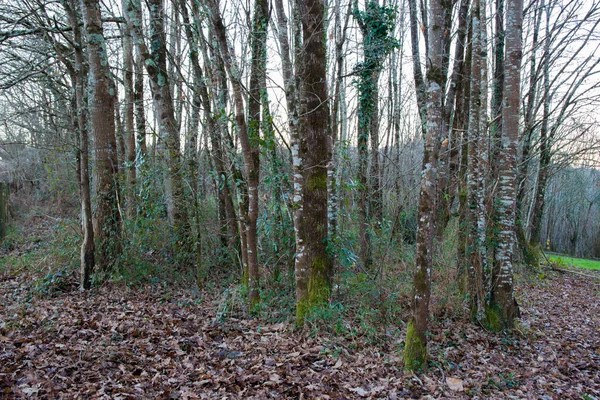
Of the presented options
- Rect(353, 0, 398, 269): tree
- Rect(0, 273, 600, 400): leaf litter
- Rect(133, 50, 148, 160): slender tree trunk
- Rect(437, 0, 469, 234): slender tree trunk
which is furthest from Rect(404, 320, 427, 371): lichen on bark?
Rect(133, 50, 148, 160): slender tree trunk

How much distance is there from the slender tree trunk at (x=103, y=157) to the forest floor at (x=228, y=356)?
856 mm

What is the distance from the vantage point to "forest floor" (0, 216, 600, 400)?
156 inches

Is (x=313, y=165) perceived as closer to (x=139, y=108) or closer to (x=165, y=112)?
(x=165, y=112)

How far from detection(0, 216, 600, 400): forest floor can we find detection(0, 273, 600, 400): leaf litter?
2cm

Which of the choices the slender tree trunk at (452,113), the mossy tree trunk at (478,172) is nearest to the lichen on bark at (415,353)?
the mossy tree trunk at (478,172)

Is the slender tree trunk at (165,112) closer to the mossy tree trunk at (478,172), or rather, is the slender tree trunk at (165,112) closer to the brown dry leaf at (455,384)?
the brown dry leaf at (455,384)

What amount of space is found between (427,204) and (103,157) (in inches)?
238

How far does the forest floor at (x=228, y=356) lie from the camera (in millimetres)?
3967

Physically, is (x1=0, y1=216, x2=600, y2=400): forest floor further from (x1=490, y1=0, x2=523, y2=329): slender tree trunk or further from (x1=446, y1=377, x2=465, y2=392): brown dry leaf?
(x1=490, y1=0, x2=523, y2=329): slender tree trunk

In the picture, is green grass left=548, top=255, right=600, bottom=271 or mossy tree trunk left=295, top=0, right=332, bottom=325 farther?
green grass left=548, top=255, right=600, bottom=271

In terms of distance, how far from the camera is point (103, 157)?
283 inches

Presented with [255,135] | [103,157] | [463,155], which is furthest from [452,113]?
[103,157]

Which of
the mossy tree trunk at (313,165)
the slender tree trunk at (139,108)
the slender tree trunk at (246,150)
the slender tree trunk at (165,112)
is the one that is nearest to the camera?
the slender tree trunk at (246,150)

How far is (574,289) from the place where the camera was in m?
11.5
